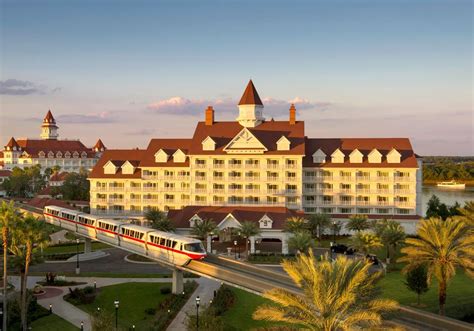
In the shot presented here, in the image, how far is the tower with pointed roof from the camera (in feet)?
302

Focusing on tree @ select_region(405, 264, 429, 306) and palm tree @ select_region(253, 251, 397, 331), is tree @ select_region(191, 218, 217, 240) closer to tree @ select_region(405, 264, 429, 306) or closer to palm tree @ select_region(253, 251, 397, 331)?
tree @ select_region(405, 264, 429, 306)

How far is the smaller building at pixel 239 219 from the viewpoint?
6988 cm

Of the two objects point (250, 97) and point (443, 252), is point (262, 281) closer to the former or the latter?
point (443, 252)

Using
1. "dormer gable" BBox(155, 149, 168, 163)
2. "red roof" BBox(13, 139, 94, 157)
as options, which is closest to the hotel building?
"red roof" BBox(13, 139, 94, 157)

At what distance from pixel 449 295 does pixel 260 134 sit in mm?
49139

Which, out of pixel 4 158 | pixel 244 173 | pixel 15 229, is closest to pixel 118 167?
pixel 244 173

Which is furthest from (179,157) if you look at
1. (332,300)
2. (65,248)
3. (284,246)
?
(332,300)

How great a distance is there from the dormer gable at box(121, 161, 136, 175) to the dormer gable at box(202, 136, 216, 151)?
1421cm

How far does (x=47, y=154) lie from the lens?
18738 cm

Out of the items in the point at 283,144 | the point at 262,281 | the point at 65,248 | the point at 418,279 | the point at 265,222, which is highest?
the point at 283,144

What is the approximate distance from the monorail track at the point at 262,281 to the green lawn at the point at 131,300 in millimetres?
3664

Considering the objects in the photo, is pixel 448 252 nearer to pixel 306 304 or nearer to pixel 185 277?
pixel 306 304

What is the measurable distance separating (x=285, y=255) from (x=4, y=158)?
16053 cm

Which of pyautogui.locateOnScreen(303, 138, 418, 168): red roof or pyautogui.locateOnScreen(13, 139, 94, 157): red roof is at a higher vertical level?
pyautogui.locateOnScreen(13, 139, 94, 157): red roof
